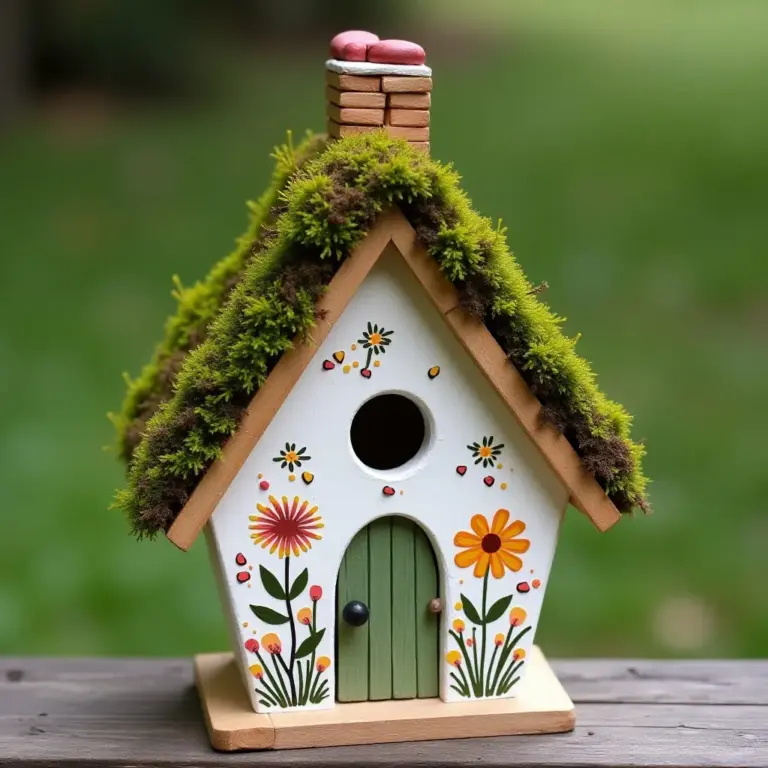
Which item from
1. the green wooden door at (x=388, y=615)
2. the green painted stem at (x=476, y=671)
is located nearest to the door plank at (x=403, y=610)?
the green wooden door at (x=388, y=615)

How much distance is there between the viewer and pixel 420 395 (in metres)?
2.48

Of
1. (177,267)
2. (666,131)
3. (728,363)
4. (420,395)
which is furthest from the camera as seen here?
(666,131)

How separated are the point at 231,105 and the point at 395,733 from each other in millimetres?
8665

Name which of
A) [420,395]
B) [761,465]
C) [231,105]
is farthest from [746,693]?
[231,105]

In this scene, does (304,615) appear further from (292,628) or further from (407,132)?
(407,132)

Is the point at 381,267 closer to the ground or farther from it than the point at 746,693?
farther from it

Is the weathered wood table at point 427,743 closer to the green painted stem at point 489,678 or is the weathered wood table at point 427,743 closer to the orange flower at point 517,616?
the green painted stem at point 489,678

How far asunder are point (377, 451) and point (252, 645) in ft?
1.43

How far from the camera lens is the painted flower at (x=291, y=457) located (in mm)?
2438

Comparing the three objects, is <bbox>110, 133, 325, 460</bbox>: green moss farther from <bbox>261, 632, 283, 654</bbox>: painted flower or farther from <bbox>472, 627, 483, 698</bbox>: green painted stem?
<bbox>472, 627, 483, 698</bbox>: green painted stem

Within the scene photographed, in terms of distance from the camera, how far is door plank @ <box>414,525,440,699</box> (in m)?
2.59

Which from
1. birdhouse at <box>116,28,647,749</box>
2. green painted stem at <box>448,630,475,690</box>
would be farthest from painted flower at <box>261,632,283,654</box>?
green painted stem at <box>448,630,475,690</box>

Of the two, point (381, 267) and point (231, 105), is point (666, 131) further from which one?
point (381, 267)

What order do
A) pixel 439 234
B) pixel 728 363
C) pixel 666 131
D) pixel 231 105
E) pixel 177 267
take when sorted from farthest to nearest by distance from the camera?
pixel 231 105, pixel 666 131, pixel 177 267, pixel 728 363, pixel 439 234
